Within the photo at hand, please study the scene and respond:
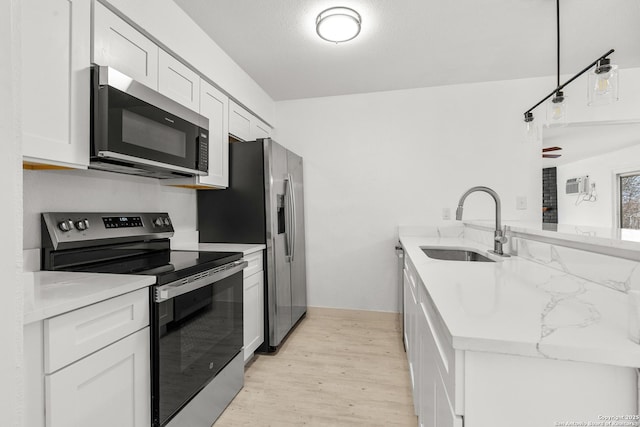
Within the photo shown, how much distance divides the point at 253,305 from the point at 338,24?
1.97m

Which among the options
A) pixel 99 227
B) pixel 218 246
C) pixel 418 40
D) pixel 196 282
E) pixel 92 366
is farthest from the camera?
pixel 218 246

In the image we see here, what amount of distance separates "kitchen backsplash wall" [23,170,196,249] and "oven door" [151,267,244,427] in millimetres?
699

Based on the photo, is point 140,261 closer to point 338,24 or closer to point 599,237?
point 338,24

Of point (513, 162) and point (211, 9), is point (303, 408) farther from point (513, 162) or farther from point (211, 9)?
point (513, 162)

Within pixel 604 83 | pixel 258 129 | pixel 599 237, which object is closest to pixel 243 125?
Answer: pixel 258 129

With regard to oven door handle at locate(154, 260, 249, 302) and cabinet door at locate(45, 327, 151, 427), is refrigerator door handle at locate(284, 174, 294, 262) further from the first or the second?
cabinet door at locate(45, 327, 151, 427)

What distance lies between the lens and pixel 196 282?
5.06 feet

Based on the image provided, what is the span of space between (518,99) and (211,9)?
2.72m

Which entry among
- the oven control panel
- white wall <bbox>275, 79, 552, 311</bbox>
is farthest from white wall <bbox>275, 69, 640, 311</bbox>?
the oven control panel

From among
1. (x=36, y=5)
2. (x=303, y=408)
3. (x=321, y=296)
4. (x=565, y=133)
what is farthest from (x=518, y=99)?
(x=36, y=5)

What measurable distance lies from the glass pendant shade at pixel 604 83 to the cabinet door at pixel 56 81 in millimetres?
2231

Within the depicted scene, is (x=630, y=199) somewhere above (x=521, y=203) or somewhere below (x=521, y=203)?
above

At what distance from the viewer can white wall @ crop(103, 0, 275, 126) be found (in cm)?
166

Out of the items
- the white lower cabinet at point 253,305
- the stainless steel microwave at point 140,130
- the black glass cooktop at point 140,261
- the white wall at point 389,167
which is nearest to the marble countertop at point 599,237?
the white wall at point 389,167
